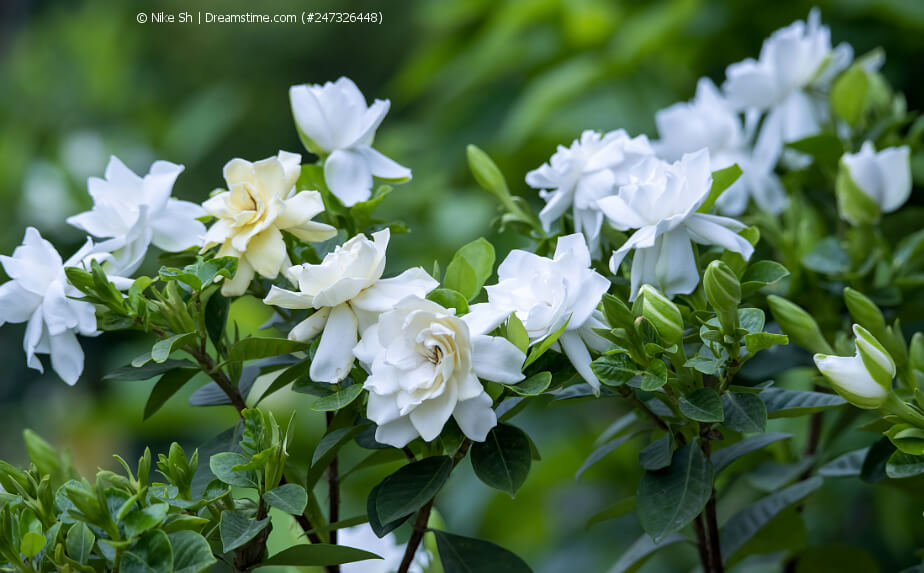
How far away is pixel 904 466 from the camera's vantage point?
42cm

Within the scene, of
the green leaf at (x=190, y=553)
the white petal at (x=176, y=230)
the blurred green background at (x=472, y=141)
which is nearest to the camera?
the green leaf at (x=190, y=553)

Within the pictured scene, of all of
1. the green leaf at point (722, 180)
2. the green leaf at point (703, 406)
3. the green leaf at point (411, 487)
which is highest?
the green leaf at point (722, 180)

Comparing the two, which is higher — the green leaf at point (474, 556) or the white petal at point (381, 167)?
the white petal at point (381, 167)

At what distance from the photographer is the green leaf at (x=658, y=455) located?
443 millimetres

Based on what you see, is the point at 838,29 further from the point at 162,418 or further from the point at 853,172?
the point at 162,418

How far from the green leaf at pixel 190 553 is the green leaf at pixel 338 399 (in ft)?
0.24

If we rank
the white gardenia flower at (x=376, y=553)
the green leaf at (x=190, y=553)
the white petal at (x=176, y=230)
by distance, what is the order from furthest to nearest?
the white gardenia flower at (x=376, y=553), the white petal at (x=176, y=230), the green leaf at (x=190, y=553)

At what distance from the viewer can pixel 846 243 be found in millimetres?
665

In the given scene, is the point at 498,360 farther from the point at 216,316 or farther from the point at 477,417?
the point at 216,316

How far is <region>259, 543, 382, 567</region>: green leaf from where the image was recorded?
0.40m

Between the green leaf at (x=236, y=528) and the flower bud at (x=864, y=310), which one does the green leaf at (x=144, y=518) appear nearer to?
the green leaf at (x=236, y=528)

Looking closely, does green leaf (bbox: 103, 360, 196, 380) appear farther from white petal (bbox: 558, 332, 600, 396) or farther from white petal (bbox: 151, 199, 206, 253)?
white petal (bbox: 558, 332, 600, 396)

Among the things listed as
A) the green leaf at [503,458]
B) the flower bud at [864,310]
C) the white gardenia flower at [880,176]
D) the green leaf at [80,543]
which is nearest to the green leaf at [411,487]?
the green leaf at [503,458]

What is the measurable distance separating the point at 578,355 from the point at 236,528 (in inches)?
6.7
